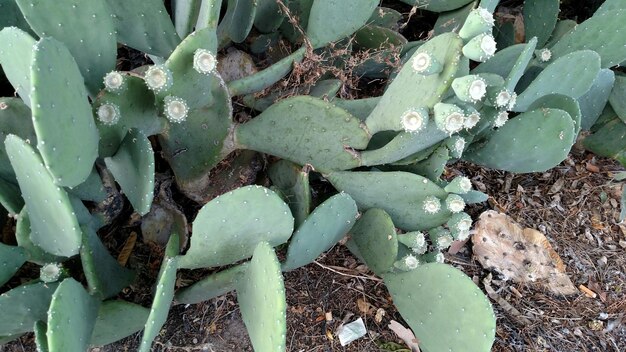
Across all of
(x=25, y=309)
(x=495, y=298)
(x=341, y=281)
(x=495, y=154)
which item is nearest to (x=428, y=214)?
(x=495, y=154)

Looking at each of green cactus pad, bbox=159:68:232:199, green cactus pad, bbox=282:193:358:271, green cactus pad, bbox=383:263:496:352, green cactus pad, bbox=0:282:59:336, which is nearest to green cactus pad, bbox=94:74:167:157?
green cactus pad, bbox=159:68:232:199

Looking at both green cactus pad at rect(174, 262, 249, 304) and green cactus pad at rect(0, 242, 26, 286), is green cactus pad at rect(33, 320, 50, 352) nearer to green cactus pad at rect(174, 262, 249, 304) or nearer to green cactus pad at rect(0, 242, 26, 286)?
green cactus pad at rect(0, 242, 26, 286)

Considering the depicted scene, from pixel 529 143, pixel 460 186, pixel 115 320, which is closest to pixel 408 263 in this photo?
pixel 460 186

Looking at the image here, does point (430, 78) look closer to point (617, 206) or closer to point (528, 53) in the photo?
point (528, 53)

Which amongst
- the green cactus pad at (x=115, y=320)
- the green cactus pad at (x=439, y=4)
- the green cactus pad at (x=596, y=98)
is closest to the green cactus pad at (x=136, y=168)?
the green cactus pad at (x=115, y=320)

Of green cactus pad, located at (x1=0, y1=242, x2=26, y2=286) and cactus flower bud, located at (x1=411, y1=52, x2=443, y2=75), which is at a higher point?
cactus flower bud, located at (x1=411, y1=52, x2=443, y2=75)

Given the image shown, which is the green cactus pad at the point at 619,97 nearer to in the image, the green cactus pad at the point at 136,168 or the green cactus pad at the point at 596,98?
the green cactus pad at the point at 596,98
